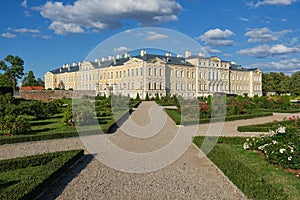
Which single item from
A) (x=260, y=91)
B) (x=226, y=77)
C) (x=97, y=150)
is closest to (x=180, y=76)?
(x=226, y=77)

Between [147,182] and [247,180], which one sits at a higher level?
[247,180]

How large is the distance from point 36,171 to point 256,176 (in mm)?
3561

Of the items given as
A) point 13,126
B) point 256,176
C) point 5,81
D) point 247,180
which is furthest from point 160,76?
point 247,180

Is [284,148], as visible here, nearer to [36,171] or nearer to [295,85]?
[36,171]

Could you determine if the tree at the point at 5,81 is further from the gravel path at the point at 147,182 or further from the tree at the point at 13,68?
the gravel path at the point at 147,182

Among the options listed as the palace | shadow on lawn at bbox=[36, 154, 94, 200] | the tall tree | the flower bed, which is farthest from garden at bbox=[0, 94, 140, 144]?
the tall tree

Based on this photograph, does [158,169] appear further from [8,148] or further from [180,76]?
[180,76]

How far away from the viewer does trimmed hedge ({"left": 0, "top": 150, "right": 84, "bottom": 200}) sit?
3609 millimetres

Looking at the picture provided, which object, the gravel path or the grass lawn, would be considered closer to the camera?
the grass lawn

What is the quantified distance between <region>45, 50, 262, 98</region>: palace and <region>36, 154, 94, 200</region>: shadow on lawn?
25.9m

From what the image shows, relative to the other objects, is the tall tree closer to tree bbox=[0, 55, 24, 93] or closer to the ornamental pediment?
tree bbox=[0, 55, 24, 93]

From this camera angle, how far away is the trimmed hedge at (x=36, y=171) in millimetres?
3609

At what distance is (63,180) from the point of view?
470 cm

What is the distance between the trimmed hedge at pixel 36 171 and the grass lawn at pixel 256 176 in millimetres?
2826
